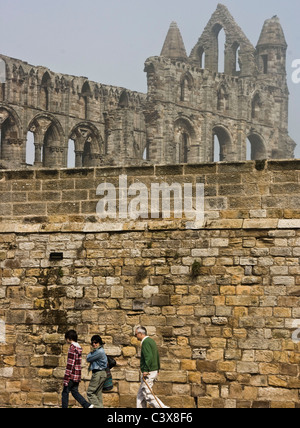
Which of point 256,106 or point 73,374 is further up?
point 256,106

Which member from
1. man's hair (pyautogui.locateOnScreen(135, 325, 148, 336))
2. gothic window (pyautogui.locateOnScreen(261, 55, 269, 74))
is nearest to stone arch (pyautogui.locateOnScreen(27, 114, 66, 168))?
gothic window (pyautogui.locateOnScreen(261, 55, 269, 74))

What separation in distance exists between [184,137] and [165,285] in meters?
50.9

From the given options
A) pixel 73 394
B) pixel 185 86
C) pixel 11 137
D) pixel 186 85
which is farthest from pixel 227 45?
pixel 73 394

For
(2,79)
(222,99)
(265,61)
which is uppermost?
(265,61)

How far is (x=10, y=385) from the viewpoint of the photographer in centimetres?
1775

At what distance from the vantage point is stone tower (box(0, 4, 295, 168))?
5788 cm

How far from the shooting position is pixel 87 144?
6272 centimetres

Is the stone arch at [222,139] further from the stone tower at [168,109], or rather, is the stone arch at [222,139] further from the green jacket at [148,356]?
the green jacket at [148,356]

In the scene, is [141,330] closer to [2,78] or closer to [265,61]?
[2,78]

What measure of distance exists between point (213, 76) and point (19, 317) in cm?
5506

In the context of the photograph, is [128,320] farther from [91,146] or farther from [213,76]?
[213,76]
